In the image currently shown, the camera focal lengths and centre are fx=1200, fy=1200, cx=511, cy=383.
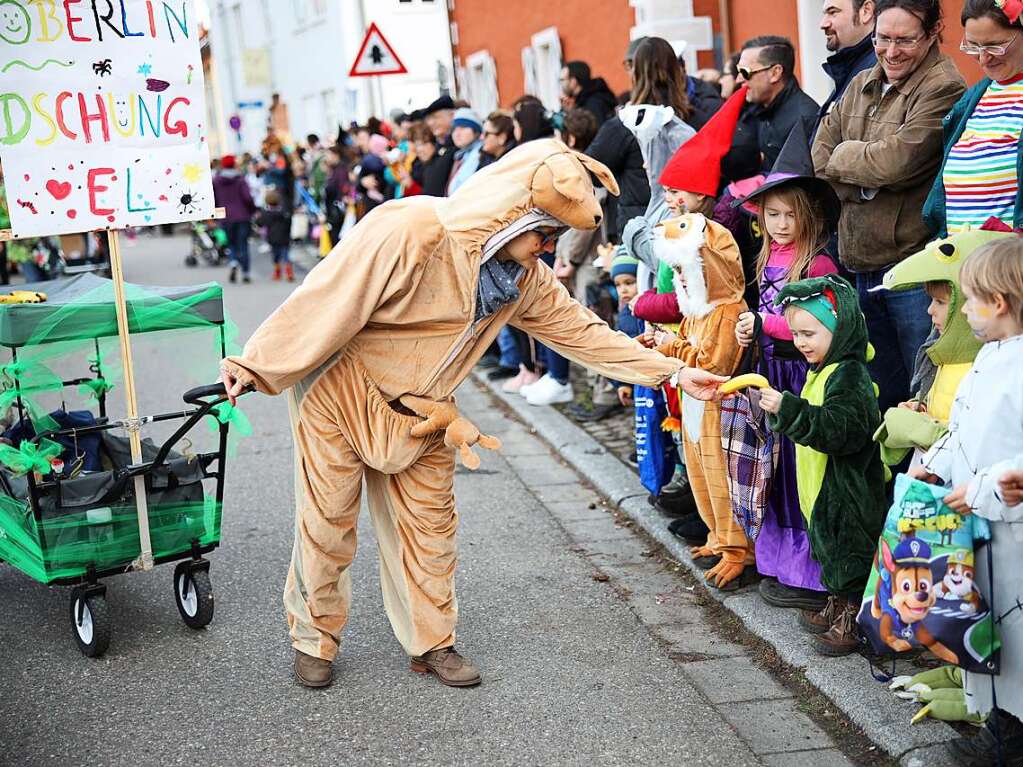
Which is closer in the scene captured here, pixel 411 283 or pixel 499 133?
pixel 411 283

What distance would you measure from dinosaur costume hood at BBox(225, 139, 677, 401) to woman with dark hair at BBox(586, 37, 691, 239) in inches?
99.0

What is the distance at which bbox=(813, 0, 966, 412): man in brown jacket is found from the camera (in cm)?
464

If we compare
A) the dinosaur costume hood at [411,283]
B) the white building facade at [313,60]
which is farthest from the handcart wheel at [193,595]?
the white building facade at [313,60]

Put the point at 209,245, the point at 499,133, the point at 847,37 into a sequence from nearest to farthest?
1. the point at 847,37
2. the point at 499,133
3. the point at 209,245

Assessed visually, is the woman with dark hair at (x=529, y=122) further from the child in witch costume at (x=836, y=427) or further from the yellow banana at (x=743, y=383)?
the yellow banana at (x=743, y=383)

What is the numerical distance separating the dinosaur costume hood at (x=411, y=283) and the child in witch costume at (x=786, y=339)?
1.11 meters

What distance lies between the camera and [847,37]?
18.0 feet

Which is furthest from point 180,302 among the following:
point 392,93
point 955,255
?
point 392,93

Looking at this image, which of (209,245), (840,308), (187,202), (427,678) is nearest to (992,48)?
(840,308)

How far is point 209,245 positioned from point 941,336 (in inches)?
763

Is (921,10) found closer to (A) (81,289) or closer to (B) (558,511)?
(B) (558,511)

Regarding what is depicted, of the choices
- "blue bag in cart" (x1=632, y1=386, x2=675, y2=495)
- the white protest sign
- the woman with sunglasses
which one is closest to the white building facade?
"blue bag in cart" (x1=632, y1=386, x2=675, y2=495)

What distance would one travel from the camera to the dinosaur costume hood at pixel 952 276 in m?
3.49

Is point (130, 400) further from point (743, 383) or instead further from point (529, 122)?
point (529, 122)
